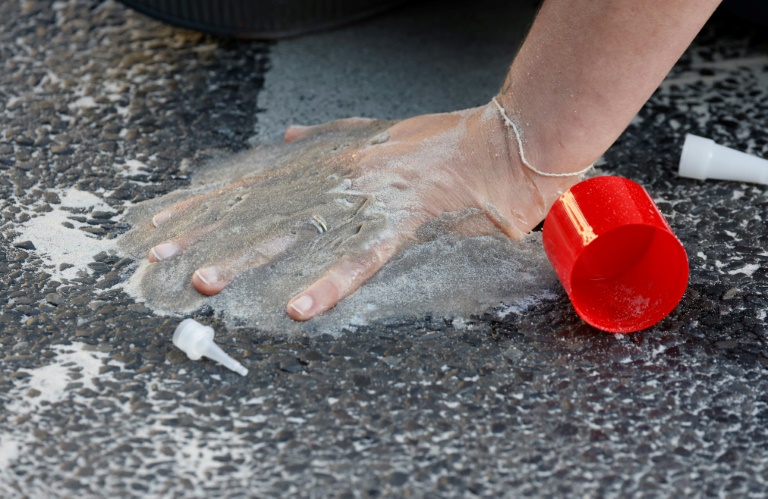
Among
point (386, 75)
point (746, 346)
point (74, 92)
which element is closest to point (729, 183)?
point (746, 346)

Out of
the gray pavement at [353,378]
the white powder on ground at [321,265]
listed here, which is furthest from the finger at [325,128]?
the white powder on ground at [321,265]

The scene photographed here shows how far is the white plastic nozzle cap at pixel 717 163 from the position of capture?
1.55 m

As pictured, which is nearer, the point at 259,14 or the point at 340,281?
the point at 340,281

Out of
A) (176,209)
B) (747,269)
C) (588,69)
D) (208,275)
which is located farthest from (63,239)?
(747,269)

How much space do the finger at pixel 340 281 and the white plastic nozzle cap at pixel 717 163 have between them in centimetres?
63

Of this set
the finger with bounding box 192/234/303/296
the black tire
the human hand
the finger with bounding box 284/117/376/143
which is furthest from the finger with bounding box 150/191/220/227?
the black tire

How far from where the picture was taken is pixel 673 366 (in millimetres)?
1175

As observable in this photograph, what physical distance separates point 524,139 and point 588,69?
0.50ft

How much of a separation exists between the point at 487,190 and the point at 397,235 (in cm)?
18

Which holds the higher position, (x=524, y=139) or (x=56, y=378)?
(x=524, y=139)

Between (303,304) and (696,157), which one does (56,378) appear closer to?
(303,304)

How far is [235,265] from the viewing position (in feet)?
4.16

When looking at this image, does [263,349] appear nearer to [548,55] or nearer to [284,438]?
[284,438]

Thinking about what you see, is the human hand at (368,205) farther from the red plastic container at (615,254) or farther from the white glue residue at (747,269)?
the white glue residue at (747,269)
